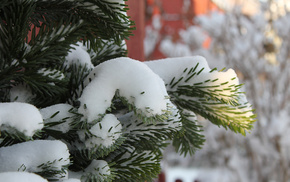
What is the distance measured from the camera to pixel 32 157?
0.64 m

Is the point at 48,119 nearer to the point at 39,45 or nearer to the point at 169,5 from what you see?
the point at 39,45

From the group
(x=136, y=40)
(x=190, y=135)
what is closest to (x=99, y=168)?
(x=190, y=135)

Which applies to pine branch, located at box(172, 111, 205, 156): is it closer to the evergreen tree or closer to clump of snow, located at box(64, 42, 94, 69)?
the evergreen tree

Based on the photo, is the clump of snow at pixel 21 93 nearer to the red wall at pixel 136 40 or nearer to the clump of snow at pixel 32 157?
the clump of snow at pixel 32 157

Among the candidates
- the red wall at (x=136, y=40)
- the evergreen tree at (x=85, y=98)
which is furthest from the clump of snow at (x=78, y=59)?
the red wall at (x=136, y=40)

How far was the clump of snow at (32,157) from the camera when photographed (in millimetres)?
623

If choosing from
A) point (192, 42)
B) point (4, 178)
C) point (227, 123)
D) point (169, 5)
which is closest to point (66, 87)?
point (4, 178)

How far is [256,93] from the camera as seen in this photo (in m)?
4.83

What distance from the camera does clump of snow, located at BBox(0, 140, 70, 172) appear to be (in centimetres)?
62

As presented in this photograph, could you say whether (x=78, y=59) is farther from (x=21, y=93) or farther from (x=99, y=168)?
(x=99, y=168)

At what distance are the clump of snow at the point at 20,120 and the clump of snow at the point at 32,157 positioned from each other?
0.09m

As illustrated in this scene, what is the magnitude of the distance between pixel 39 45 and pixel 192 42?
21.2 ft

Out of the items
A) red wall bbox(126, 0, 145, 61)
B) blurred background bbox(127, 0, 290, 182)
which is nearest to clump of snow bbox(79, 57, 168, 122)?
red wall bbox(126, 0, 145, 61)

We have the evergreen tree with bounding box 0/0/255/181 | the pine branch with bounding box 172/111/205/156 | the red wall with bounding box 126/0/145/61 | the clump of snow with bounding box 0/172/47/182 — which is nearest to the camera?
the clump of snow with bounding box 0/172/47/182
